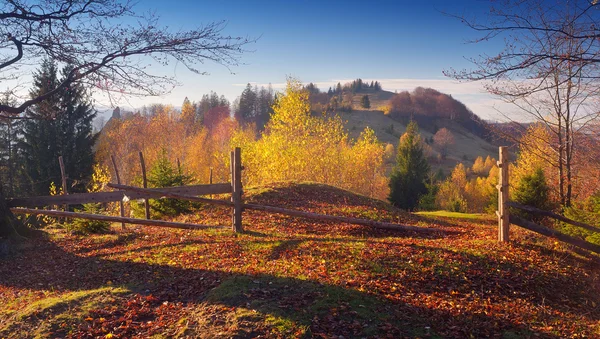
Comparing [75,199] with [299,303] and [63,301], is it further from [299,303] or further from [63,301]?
[299,303]

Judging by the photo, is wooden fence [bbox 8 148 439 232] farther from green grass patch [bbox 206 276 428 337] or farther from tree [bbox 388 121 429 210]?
tree [bbox 388 121 429 210]

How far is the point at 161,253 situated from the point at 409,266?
4.99 meters

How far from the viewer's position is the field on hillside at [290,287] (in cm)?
495

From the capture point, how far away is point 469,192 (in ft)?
171

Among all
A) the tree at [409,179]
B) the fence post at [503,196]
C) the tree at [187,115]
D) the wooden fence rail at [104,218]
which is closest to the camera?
the fence post at [503,196]

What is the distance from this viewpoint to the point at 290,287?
5887mm

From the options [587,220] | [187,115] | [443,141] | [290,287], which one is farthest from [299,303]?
[443,141]

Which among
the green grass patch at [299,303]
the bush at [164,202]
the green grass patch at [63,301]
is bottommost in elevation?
the green grass patch at [63,301]

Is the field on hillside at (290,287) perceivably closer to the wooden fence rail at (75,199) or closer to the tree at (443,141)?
the wooden fence rail at (75,199)

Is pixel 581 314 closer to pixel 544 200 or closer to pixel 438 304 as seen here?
pixel 438 304

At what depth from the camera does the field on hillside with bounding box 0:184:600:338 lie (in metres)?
4.95

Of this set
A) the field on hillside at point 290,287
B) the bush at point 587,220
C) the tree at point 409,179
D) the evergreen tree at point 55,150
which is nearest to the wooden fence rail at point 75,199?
the field on hillside at point 290,287

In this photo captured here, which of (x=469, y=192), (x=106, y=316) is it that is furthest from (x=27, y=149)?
(x=469, y=192)

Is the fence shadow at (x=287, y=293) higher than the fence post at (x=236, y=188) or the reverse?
the reverse
